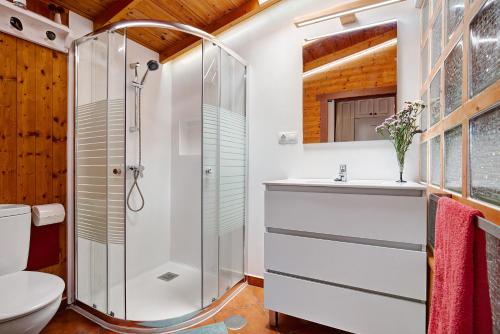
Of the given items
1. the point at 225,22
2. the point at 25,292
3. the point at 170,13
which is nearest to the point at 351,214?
the point at 25,292

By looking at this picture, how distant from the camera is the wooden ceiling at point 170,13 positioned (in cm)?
200

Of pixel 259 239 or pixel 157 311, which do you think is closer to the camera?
pixel 157 311

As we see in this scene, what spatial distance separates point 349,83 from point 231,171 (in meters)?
1.20

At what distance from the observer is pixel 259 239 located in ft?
7.91

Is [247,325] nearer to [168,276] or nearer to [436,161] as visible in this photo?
[168,276]

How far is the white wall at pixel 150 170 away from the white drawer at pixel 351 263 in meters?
1.45

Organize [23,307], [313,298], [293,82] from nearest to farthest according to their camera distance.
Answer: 1. [23,307]
2. [313,298]
3. [293,82]

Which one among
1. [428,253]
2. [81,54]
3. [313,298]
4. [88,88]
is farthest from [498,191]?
[81,54]

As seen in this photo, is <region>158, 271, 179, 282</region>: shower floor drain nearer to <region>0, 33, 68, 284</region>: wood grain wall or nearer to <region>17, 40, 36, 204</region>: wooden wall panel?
<region>0, 33, 68, 284</region>: wood grain wall

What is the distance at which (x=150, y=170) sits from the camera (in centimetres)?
268

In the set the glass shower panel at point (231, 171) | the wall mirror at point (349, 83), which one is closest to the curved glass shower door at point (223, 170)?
the glass shower panel at point (231, 171)

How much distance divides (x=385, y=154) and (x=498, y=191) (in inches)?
50.8

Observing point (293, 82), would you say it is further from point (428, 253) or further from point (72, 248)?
point (72, 248)

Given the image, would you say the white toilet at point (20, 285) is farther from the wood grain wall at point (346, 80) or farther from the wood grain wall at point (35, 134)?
the wood grain wall at point (346, 80)
